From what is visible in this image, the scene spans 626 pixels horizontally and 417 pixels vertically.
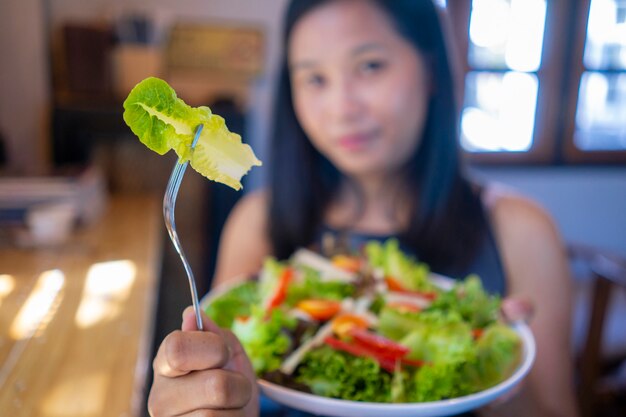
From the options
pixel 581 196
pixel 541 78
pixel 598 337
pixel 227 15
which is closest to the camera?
pixel 598 337

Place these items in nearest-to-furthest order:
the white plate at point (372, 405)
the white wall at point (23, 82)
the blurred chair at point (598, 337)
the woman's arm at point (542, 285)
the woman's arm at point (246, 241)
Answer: the white plate at point (372, 405) → the woman's arm at point (542, 285) → the woman's arm at point (246, 241) → the blurred chair at point (598, 337) → the white wall at point (23, 82)

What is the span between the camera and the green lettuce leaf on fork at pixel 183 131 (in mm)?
332

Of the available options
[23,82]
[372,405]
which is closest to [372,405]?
[372,405]

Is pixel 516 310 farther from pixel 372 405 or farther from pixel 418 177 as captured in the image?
pixel 418 177

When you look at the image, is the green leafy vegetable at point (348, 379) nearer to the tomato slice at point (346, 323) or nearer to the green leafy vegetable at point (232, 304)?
the tomato slice at point (346, 323)

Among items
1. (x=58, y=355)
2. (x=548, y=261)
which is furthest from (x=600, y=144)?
(x=58, y=355)

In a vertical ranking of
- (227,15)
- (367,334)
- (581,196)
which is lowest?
(581,196)

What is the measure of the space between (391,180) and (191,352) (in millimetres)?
932

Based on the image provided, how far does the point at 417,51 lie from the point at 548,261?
0.53 m

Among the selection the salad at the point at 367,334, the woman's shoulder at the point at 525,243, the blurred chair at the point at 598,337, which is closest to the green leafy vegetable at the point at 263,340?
the salad at the point at 367,334

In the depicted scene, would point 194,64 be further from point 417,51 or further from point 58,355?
point 58,355

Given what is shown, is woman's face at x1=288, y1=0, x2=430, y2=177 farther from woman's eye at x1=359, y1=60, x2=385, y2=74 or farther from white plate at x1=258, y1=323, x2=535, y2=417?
white plate at x1=258, y1=323, x2=535, y2=417

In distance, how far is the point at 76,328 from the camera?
2.81 feet

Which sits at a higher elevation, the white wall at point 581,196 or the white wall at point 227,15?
the white wall at point 227,15
